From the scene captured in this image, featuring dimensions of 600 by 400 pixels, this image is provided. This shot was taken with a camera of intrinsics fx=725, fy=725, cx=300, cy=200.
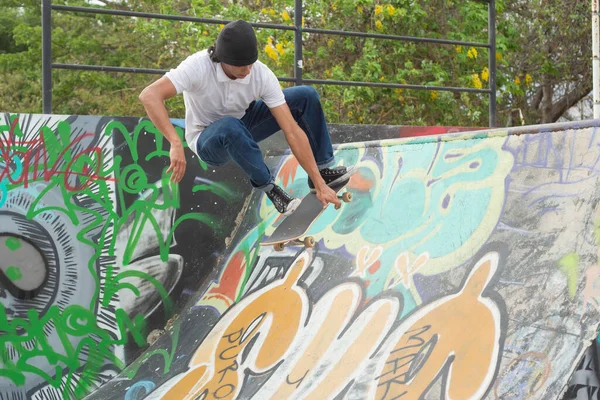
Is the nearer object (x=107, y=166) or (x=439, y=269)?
(x=439, y=269)

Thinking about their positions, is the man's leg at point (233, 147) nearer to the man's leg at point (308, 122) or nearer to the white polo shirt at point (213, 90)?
the white polo shirt at point (213, 90)

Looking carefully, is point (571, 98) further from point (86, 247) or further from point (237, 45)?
point (237, 45)

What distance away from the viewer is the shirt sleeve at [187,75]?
4.61 meters

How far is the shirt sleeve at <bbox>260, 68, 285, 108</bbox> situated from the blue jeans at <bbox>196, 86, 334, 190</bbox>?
0.22 metres

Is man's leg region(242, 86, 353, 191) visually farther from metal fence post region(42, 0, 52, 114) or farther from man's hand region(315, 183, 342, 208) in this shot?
metal fence post region(42, 0, 52, 114)

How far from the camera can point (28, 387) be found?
6008 mm

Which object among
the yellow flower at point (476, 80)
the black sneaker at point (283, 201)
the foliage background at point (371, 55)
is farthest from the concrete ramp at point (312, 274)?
the yellow flower at point (476, 80)

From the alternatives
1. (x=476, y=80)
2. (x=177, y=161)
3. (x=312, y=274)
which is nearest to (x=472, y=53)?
(x=476, y=80)

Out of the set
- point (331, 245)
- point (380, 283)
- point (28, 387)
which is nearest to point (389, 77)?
point (331, 245)

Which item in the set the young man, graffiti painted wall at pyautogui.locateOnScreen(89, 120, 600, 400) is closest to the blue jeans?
the young man

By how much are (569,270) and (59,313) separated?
4.22m

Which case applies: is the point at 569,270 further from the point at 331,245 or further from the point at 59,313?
the point at 59,313

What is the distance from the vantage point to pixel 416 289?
491cm

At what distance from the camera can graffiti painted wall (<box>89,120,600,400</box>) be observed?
3.94 meters
